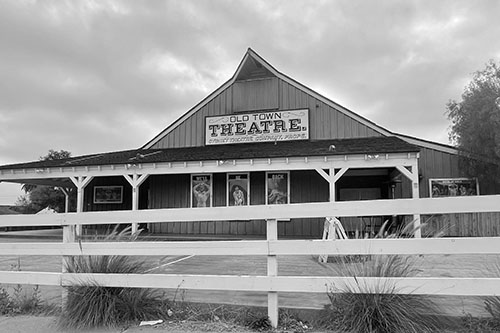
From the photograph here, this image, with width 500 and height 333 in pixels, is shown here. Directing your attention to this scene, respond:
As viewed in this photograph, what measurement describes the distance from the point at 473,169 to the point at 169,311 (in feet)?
48.1

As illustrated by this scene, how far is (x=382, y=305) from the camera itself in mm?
3361

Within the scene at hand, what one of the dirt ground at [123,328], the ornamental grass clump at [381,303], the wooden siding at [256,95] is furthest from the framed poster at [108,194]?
the ornamental grass clump at [381,303]

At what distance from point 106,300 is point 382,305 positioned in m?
2.80

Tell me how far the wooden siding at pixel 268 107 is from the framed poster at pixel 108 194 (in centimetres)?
320

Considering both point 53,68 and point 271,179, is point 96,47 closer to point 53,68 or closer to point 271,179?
point 53,68

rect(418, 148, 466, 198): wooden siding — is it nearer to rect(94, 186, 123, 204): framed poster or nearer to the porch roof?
the porch roof

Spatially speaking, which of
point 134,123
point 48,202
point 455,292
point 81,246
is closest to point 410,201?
point 455,292

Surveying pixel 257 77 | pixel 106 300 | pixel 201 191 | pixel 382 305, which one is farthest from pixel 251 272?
pixel 257 77

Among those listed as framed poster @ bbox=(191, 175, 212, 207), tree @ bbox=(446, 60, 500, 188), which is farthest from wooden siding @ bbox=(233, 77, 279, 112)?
tree @ bbox=(446, 60, 500, 188)

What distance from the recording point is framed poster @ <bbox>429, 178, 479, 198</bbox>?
49.8 feet

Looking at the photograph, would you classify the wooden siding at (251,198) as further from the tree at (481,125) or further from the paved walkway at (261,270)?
the paved walkway at (261,270)

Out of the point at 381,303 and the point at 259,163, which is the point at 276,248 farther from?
the point at 259,163

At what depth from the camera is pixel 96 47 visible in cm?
1503

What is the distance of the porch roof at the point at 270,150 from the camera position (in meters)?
13.3
